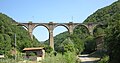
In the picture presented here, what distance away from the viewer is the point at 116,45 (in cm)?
2156

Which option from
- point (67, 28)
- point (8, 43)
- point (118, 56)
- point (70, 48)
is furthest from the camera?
point (67, 28)

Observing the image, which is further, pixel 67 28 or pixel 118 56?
pixel 67 28

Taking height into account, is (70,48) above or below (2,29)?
below

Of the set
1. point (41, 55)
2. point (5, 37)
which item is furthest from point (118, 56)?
point (5, 37)

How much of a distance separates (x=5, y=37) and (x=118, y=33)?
37127 millimetres

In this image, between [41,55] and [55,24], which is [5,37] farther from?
[55,24]

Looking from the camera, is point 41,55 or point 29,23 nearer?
point 41,55

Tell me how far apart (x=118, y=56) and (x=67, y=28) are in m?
58.7

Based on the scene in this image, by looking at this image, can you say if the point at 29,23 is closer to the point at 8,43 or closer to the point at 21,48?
the point at 21,48

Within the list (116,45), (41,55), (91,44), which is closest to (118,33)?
(116,45)

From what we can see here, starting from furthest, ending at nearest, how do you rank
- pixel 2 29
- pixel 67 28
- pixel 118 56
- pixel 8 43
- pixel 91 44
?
pixel 67 28 < pixel 91 44 < pixel 2 29 < pixel 8 43 < pixel 118 56

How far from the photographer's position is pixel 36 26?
77.1 m

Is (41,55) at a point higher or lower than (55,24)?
lower

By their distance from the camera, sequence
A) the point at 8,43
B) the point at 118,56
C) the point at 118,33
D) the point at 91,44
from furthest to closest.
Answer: the point at 91,44 < the point at 8,43 < the point at 118,33 < the point at 118,56
